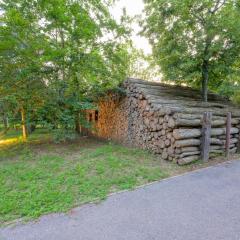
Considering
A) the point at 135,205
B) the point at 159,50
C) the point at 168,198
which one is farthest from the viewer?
the point at 159,50

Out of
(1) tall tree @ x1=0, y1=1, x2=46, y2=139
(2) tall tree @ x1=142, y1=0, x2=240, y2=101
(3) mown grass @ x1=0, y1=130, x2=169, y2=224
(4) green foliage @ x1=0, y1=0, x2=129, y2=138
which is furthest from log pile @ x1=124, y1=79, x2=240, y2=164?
(1) tall tree @ x1=0, y1=1, x2=46, y2=139

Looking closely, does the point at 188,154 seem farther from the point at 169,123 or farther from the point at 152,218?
the point at 152,218

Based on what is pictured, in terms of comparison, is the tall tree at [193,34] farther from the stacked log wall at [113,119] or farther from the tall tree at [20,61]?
the tall tree at [20,61]

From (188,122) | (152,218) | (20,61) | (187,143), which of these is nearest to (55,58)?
(20,61)

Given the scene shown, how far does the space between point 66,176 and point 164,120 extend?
3.27 m

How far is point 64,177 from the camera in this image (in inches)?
183

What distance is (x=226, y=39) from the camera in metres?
7.39

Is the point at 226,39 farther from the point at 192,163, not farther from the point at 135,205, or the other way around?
the point at 135,205

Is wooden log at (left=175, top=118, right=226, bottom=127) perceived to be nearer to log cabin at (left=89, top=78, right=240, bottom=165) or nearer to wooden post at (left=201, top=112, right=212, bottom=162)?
log cabin at (left=89, top=78, right=240, bottom=165)

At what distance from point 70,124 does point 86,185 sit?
393 cm

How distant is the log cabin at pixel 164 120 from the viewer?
5871mm

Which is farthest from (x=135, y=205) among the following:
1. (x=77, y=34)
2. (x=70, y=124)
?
(x=77, y=34)

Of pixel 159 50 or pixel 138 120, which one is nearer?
pixel 138 120

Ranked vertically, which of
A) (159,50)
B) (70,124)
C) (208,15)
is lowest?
(70,124)
